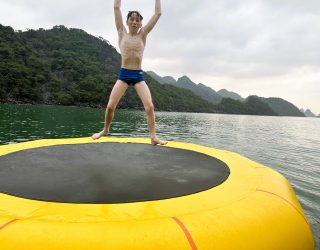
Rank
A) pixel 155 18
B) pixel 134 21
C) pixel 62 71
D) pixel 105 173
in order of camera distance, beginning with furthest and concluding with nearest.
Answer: pixel 62 71 < pixel 155 18 < pixel 134 21 < pixel 105 173

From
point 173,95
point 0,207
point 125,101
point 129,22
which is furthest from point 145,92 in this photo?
point 173,95

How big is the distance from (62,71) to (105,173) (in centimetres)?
9210

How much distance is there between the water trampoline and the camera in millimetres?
2166

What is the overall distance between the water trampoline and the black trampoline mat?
0.01 metres

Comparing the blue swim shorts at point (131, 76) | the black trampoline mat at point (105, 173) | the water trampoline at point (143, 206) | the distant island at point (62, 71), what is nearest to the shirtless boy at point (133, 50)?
the blue swim shorts at point (131, 76)

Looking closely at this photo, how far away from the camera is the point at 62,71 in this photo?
8894 cm

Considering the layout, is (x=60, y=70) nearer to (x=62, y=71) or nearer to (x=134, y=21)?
(x=62, y=71)

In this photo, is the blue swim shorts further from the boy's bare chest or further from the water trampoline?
the water trampoline

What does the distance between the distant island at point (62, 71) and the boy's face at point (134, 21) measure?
2697 inches

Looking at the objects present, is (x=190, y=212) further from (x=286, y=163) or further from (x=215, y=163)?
(x=286, y=163)

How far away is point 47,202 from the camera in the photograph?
2660 millimetres

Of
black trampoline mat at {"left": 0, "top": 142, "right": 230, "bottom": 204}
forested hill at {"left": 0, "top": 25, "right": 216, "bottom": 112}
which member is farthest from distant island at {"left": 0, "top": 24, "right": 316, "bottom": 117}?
black trampoline mat at {"left": 0, "top": 142, "right": 230, "bottom": 204}

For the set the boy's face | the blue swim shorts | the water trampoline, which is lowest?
the water trampoline

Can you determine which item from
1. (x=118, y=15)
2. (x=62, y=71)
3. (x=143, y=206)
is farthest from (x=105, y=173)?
(x=62, y=71)
